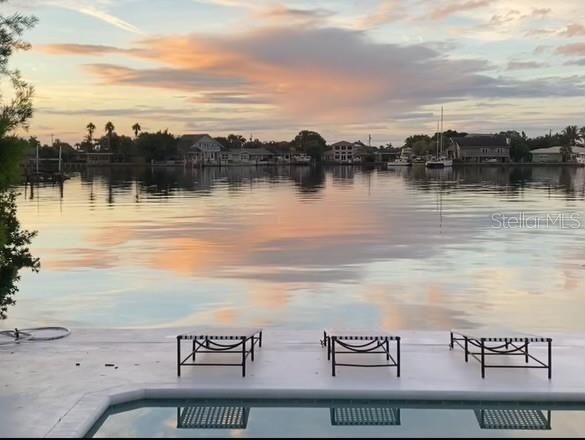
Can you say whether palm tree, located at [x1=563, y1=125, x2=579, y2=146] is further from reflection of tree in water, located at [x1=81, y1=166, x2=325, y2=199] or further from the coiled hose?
the coiled hose

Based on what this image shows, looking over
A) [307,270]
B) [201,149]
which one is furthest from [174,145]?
[307,270]

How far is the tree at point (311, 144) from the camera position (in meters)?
194

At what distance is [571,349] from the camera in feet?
31.4

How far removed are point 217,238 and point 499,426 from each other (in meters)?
19.5

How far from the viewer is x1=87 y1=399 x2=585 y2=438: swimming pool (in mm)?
7223

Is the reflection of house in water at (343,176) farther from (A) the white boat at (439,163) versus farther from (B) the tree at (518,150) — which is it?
(B) the tree at (518,150)

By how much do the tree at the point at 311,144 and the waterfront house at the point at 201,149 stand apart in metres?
23.4

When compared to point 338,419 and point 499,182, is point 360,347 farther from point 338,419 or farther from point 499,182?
point 499,182

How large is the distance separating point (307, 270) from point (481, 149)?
154 metres

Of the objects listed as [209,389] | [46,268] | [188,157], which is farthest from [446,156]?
[209,389]

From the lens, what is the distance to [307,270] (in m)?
19.0

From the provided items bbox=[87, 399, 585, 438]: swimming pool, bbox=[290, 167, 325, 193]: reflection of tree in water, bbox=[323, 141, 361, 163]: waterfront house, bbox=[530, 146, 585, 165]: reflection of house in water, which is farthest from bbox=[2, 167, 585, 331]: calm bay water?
bbox=[323, 141, 361, 163]: waterfront house

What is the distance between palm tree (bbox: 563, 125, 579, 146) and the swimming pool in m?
198

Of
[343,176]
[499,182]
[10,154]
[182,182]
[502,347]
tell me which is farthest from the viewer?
[343,176]
